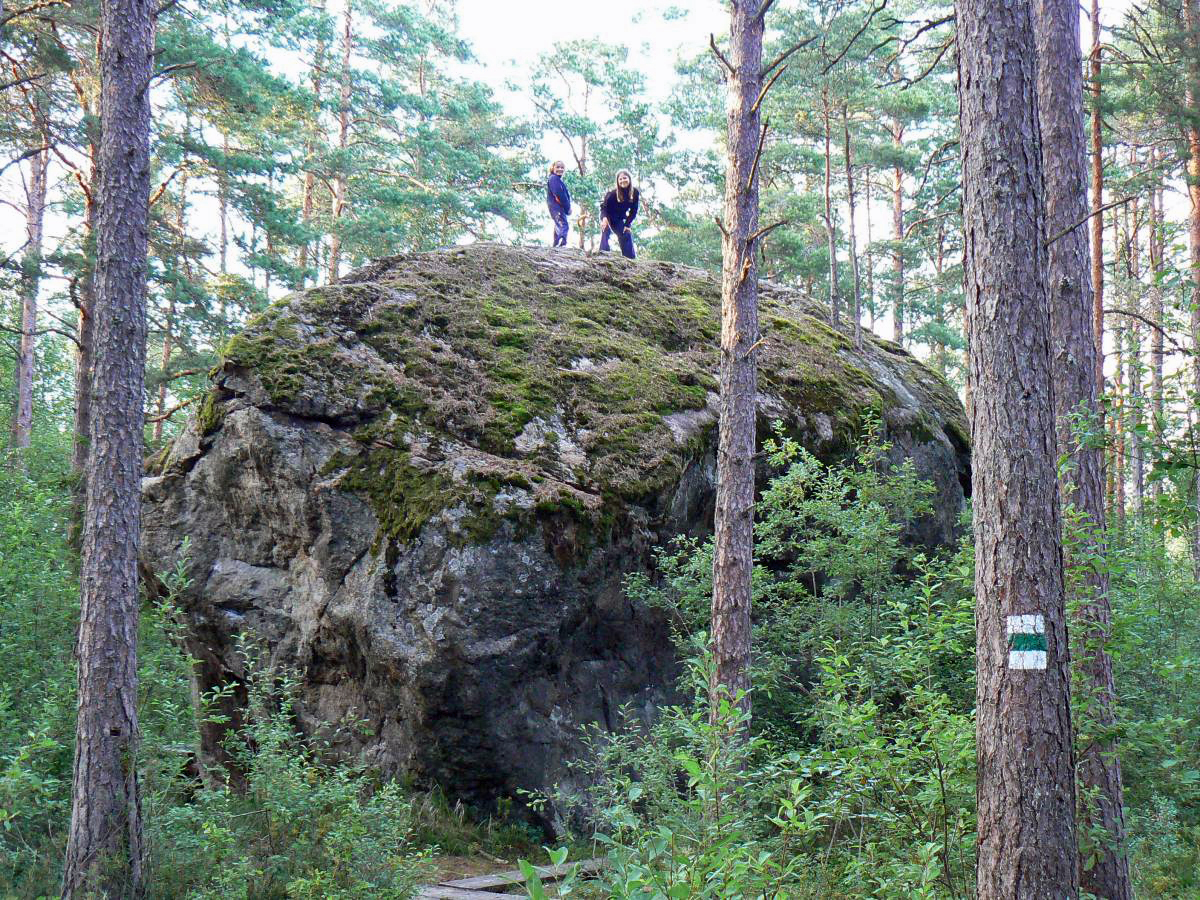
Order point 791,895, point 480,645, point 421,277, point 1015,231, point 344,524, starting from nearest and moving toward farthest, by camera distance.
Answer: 1. point 1015,231
2. point 791,895
3. point 480,645
4. point 344,524
5. point 421,277

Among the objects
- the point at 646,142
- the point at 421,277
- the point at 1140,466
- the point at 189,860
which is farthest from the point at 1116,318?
the point at 189,860

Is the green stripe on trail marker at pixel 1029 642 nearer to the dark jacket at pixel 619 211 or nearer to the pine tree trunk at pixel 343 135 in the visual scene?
the dark jacket at pixel 619 211

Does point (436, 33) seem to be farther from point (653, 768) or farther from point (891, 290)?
point (653, 768)

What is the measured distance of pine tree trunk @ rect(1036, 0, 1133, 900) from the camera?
4.81 meters

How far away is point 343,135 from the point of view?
19.1 meters

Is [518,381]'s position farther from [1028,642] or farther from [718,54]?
[1028,642]

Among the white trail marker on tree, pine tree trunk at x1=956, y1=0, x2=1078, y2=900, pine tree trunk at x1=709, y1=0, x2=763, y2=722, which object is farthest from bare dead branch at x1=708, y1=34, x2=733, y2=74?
the white trail marker on tree

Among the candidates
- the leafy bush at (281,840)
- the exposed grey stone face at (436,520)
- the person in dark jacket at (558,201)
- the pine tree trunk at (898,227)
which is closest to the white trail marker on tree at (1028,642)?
the leafy bush at (281,840)

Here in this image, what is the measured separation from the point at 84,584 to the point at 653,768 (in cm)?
359

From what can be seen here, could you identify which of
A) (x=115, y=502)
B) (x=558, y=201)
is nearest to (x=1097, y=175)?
(x=558, y=201)

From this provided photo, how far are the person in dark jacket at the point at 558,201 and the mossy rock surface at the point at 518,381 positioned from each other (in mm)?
1239

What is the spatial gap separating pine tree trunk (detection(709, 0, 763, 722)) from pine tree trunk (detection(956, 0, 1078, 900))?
106 inches

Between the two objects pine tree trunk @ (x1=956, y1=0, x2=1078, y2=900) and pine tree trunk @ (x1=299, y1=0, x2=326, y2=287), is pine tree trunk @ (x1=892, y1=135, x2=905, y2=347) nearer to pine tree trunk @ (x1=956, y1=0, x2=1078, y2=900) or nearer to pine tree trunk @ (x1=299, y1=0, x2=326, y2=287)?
pine tree trunk @ (x1=299, y1=0, x2=326, y2=287)

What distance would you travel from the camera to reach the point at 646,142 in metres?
23.2
